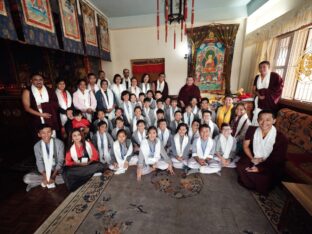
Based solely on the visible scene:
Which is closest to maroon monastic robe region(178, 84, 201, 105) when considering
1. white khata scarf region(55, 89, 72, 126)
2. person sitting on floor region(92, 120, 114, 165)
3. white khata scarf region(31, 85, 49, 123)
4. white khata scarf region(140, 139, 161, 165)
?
white khata scarf region(140, 139, 161, 165)

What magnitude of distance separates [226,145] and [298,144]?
108 cm

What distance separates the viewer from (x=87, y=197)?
1.97m

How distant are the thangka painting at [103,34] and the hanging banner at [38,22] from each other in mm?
→ 2213

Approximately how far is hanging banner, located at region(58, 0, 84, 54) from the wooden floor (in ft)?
9.48

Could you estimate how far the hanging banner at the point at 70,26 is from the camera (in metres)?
3.41

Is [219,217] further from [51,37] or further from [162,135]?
[51,37]

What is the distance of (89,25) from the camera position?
443 cm

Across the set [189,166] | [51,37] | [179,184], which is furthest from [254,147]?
[51,37]

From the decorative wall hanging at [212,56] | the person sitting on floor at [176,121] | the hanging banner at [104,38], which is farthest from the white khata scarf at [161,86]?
the hanging banner at [104,38]

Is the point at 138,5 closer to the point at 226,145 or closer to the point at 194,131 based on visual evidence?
the point at 194,131

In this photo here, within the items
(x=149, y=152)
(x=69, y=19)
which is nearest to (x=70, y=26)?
(x=69, y=19)

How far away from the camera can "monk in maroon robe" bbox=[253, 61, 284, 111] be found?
2.92m

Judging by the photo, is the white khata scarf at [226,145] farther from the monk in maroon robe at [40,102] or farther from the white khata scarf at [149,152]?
the monk in maroon robe at [40,102]

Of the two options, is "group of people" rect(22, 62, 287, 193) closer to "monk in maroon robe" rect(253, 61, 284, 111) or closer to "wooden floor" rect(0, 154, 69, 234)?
"monk in maroon robe" rect(253, 61, 284, 111)
